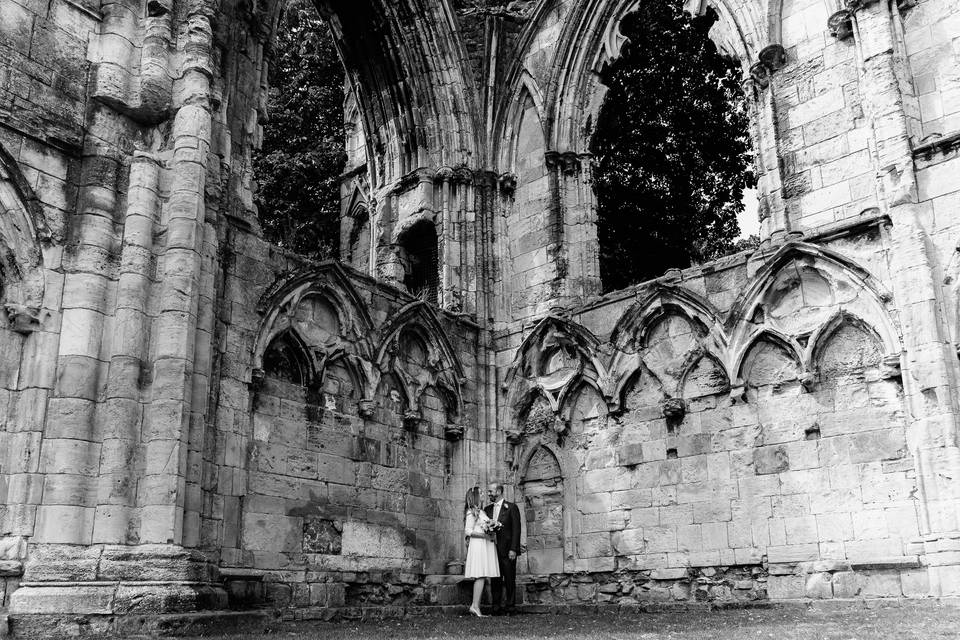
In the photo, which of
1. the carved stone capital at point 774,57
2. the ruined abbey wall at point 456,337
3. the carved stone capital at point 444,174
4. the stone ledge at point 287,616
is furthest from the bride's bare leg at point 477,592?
the carved stone capital at point 774,57

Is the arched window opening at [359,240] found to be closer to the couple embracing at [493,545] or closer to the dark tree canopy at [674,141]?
the dark tree canopy at [674,141]

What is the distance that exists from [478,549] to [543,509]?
5.78ft

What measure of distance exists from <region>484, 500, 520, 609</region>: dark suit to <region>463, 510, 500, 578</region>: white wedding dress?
0.18 meters

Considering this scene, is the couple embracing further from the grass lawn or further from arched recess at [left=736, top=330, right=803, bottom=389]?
arched recess at [left=736, top=330, right=803, bottom=389]

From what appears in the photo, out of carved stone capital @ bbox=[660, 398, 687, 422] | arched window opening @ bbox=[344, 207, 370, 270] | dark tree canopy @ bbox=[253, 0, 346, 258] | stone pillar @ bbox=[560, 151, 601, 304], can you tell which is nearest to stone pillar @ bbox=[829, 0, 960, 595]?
carved stone capital @ bbox=[660, 398, 687, 422]

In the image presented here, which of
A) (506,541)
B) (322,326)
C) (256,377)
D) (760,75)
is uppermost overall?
(760,75)

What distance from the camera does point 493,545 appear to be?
10.4m

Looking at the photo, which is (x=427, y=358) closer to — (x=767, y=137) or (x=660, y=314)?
(x=660, y=314)

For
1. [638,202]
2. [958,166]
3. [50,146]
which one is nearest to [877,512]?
[958,166]

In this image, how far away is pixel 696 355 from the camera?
1090 cm

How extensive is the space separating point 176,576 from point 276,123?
Answer: 14994 millimetres

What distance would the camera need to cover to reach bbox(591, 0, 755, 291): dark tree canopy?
19406 mm

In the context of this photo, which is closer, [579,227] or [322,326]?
[322,326]

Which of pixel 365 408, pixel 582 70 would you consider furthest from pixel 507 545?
pixel 582 70
